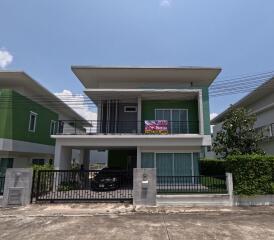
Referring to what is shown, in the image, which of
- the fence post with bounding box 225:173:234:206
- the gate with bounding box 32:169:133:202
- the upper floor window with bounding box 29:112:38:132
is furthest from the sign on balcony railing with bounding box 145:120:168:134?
the upper floor window with bounding box 29:112:38:132

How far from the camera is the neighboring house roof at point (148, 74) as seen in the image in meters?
16.3

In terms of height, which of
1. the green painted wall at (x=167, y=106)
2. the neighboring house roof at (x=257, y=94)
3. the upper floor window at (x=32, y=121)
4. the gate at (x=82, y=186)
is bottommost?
the gate at (x=82, y=186)

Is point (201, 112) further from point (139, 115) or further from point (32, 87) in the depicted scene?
point (32, 87)

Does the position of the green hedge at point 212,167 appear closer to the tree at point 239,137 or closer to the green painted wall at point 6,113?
the tree at point 239,137

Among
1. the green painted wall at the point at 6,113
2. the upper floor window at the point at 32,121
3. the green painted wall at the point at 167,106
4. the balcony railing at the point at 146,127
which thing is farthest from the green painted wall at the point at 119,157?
the green painted wall at the point at 6,113

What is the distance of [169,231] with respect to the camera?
6.93 meters

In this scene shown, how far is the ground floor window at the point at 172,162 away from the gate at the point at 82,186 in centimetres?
249

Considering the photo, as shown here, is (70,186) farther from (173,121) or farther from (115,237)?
(173,121)

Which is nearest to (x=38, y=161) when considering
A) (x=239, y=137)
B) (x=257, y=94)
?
(x=239, y=137)

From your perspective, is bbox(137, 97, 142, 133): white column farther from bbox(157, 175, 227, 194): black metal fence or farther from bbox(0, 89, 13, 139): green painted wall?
bbox(0, 89, 13, 139): green painted wall

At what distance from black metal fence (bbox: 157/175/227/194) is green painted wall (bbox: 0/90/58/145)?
34.9 ft

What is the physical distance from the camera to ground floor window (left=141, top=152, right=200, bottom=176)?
1497 cm

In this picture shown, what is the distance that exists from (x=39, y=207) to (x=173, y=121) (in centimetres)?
1052

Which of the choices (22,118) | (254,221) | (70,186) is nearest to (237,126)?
(254,221)
